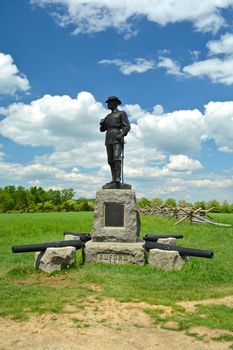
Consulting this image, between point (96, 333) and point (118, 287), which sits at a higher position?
point (118, 287)

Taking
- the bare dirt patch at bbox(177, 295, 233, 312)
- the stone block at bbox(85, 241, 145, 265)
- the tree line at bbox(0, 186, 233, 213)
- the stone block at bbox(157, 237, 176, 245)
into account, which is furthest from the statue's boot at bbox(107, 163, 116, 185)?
the tree line at bbox(0, 186, 233, 213)

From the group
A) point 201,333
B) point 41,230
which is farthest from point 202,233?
point 201,333

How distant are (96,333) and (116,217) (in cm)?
575

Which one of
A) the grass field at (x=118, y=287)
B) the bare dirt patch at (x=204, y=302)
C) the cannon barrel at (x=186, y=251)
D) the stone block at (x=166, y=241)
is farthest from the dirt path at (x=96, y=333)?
the stone block at (x=166, y=241)

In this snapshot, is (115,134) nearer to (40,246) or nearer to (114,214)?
(114,214)

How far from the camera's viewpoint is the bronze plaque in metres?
11.5

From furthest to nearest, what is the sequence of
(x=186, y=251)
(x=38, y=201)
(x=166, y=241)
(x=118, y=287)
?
(x=38, y=201) → (x=166, y=241) → (x=186, y=251) → (x=118, y=287)

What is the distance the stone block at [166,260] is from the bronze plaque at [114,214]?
5.11 ft

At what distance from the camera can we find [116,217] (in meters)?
11.5

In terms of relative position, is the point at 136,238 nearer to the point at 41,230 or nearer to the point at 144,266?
the point at 144,266

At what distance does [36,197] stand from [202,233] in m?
56.2

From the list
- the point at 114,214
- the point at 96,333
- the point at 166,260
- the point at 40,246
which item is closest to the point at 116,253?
the point at 114,214

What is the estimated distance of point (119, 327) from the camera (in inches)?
240

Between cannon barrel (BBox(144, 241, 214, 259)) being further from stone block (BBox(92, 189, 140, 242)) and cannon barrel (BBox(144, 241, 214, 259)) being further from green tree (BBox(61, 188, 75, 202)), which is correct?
green tree (BBox(61, 188, 75, 202))
